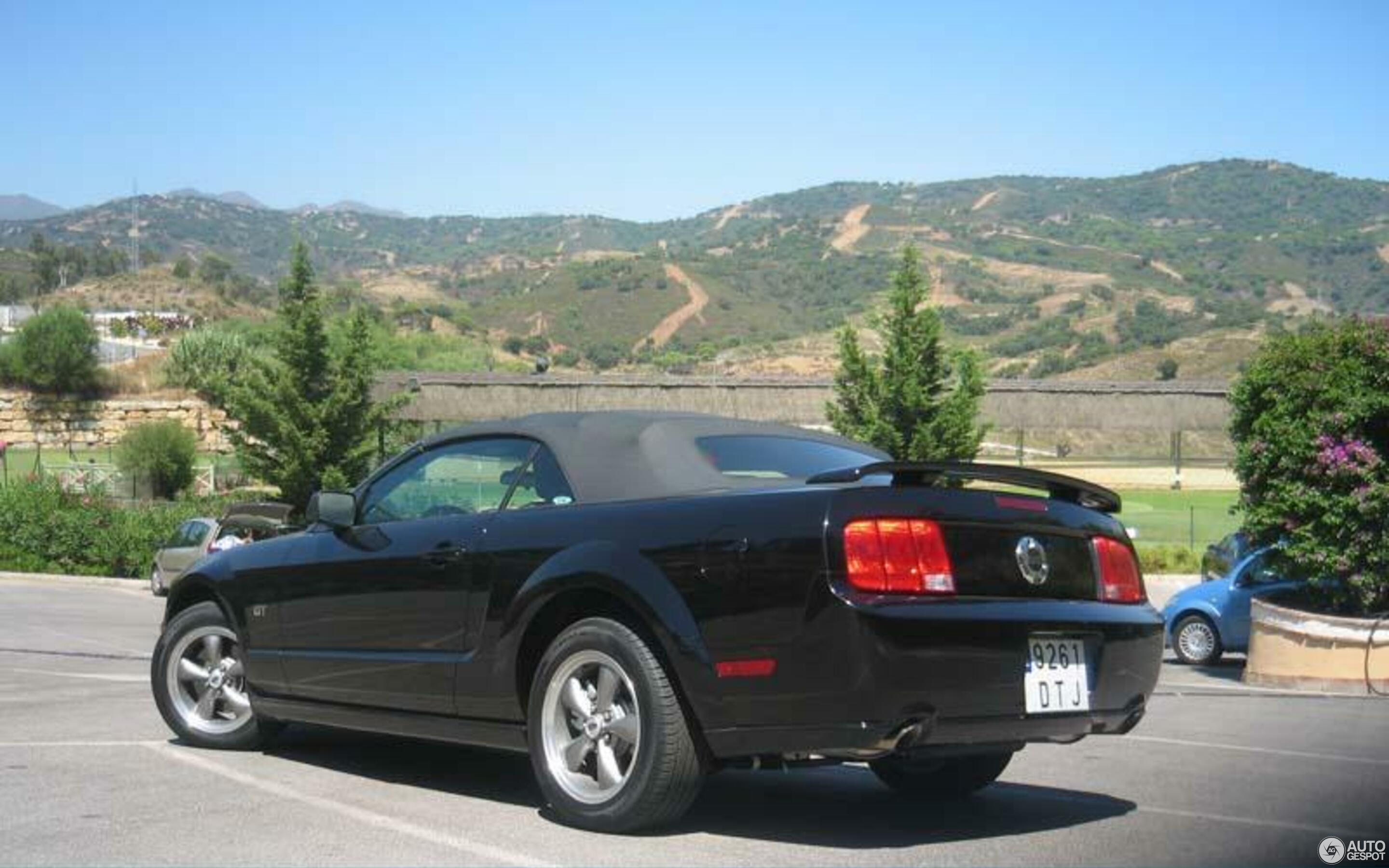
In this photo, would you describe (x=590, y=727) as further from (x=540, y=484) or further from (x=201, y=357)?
(x=201, y=357)

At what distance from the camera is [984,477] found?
20.1 feet

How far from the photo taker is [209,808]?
664 centimetres

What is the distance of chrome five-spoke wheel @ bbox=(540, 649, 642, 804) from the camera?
6082 mm

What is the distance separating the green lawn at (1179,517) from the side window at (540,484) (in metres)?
36.2

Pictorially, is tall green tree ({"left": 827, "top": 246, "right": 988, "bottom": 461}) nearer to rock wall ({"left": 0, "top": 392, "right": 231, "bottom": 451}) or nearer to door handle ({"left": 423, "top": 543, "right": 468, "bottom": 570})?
door handle ({"left": 423, "top": 543, "right": 468, "bottom": 570})

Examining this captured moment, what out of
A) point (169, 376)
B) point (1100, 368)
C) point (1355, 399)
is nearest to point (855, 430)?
point (1355, 399)

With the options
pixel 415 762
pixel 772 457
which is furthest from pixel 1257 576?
pixel 772 457

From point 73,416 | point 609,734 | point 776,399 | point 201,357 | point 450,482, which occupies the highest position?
point 201,357

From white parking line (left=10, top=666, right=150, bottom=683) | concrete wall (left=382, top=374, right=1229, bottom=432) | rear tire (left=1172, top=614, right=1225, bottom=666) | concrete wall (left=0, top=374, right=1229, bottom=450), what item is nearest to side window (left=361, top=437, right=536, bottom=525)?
white parking line (left=10, top=666, right=150, bottom=683)

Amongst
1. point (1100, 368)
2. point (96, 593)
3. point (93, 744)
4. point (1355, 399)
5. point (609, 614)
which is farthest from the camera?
point (1100, 368)

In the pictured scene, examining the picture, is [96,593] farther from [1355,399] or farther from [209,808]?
[209,808]

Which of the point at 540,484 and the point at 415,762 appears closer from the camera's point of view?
the point at 540,484

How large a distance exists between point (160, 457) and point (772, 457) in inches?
2097

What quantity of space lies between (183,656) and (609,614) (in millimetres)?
3172
